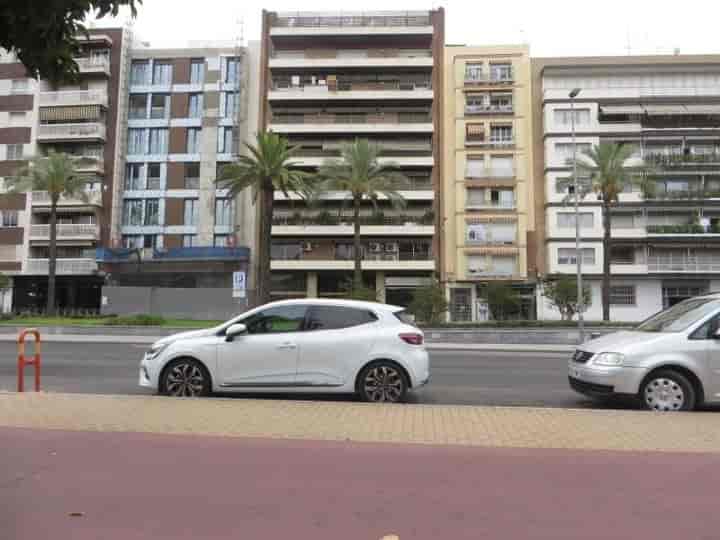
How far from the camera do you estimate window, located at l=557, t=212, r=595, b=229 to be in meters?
46.6

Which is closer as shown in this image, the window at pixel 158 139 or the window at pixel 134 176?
the window at pixel 134 176

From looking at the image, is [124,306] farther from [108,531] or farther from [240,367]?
[108,531]

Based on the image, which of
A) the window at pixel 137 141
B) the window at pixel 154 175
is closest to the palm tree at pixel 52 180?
the window at pixel 154 175

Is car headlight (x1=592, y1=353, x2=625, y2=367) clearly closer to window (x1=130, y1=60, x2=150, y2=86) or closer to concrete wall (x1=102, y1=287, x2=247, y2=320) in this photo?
concrete wall (x1=102, y1=287, x2=247, y2=320)

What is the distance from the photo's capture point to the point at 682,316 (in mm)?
8594

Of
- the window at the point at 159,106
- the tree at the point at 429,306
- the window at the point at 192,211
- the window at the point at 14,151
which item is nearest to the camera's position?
the tree at the point at 429,306

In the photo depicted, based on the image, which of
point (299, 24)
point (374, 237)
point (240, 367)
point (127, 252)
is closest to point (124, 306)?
point (127, 252)

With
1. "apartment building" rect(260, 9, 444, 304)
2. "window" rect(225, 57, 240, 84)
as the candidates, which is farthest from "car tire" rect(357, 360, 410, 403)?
"window" rect(225, 57, 240, 84)

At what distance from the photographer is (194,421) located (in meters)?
6.73

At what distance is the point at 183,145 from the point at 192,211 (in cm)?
567

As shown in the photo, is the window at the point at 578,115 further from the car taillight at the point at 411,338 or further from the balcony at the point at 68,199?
the car taillight at the point at 411,338

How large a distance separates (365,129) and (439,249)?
1150 centimetres

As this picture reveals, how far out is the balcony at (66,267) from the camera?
46.1m

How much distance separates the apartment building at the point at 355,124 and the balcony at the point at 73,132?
13.6 metres
